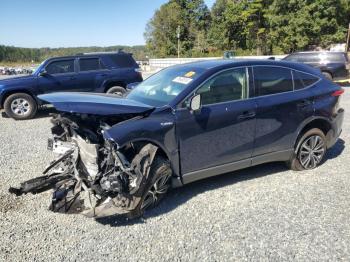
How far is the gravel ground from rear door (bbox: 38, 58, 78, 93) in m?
5.29

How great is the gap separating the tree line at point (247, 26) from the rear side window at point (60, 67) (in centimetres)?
3425

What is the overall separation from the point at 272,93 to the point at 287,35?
39.0m

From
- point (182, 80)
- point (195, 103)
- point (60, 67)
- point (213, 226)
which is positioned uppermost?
point (60, 67)

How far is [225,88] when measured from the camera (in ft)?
13.7

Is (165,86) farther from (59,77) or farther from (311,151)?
(59,77)

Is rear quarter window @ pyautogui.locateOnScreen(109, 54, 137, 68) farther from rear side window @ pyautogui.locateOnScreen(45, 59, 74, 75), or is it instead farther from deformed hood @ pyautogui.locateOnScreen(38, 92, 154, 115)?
deformed hood @ pyautogui.locateOnScreen(38, 92, 154, 115)

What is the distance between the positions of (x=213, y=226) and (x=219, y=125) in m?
1.24

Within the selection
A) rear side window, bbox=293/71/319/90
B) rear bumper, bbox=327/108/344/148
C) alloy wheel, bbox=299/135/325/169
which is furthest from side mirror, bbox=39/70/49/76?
rear bumper, bbox=327/108/344/148

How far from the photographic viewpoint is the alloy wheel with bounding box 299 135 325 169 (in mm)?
4902

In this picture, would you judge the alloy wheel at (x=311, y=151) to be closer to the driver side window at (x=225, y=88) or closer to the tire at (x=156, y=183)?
the driver side window at (x=225, y=88)

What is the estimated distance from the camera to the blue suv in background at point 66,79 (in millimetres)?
9500

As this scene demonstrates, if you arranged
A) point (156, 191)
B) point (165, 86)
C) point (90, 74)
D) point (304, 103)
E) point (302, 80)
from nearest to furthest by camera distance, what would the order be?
point (156, 191)
point (165, 86)
point (304, 103)
point (302, 80)
point (90, 74)

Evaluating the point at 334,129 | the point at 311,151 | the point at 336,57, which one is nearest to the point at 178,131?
the point at 311,151

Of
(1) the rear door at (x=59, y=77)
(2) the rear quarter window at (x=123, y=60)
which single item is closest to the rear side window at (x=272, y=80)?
(2) the rear quarter window at (x=123, y=60)
